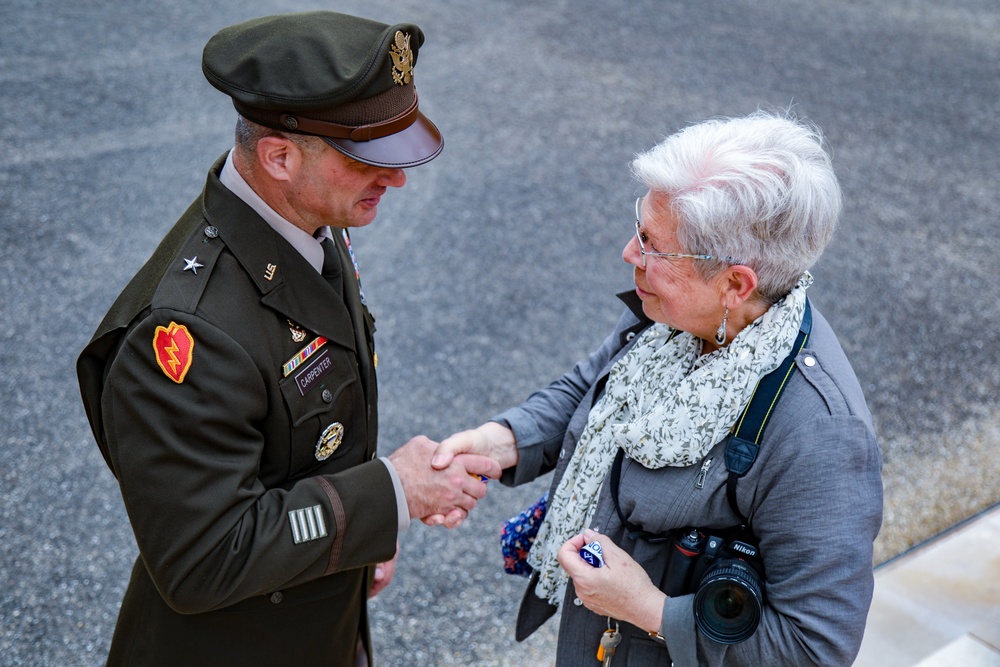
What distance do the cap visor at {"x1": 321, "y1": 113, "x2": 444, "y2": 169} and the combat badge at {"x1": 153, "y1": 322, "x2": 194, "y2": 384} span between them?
1.66 feet

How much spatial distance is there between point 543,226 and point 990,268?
2960 mm

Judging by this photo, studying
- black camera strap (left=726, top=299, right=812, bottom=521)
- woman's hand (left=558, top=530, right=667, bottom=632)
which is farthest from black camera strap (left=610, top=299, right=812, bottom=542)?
woman's hand (left=558, top=530, right=667, bottom=632)

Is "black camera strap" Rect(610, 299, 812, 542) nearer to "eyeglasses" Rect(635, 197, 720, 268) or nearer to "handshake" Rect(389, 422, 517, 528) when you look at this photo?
"eyeglasses" Rect(635, 197, 720, 268)

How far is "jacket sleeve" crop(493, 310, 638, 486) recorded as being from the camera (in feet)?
7.88

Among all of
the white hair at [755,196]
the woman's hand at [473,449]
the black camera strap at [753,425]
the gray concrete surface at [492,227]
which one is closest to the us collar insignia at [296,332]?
the woman's hand at [473,449]

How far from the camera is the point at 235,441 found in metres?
1.81

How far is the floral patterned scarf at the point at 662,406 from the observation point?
1851 millimetres

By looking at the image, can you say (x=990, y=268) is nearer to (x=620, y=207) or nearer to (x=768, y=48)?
(x=620, y=207)

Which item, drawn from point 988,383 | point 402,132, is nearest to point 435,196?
point 988,383

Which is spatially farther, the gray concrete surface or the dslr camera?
the gray concrete surface

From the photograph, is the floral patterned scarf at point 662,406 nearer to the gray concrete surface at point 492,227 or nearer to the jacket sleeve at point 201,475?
the jacket sleeve at point 201,475

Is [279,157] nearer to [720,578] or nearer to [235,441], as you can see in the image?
[235,441]

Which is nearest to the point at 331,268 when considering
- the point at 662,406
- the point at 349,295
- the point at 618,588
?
the point at 349,295

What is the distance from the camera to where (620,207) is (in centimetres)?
630
